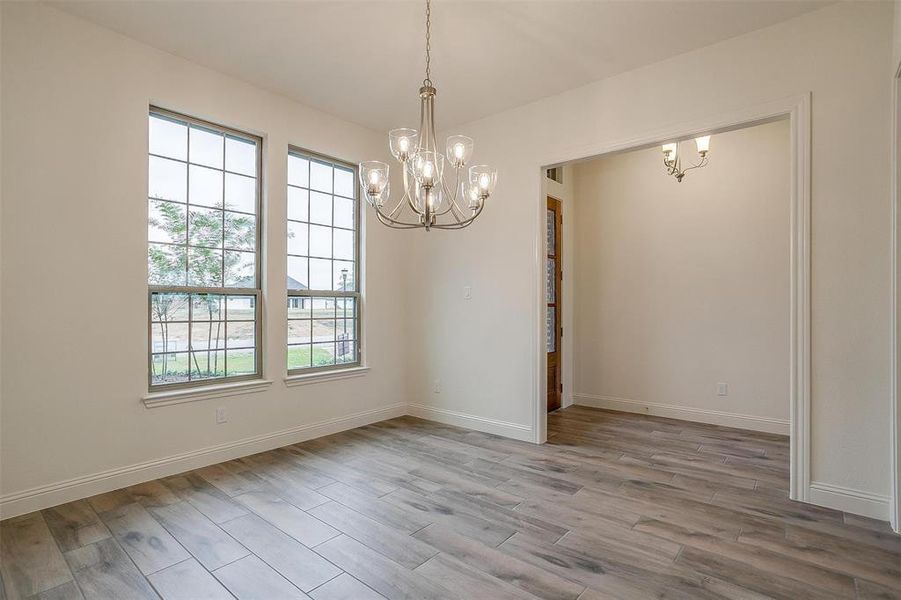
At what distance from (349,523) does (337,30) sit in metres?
3.12

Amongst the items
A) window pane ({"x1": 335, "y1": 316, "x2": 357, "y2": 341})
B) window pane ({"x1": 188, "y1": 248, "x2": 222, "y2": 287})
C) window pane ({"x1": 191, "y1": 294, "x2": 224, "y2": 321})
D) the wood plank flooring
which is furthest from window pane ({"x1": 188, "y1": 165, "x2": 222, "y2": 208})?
the wood plank flooring

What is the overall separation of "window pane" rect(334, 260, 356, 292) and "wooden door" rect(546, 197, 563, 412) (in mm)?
2254

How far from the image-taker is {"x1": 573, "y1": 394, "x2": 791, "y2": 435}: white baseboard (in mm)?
4457

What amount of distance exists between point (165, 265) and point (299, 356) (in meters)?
1.35

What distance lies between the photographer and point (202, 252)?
359 cm

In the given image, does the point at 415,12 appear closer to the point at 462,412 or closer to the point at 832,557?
the point at 462,412

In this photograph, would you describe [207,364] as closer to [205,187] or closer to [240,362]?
[240,362]

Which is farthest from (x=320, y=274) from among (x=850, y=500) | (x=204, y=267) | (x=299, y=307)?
(x=850, y=500)

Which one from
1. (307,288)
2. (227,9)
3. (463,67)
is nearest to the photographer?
(227,9)

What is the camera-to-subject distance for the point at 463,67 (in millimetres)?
3535

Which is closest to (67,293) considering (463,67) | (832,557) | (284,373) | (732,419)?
(284,373)

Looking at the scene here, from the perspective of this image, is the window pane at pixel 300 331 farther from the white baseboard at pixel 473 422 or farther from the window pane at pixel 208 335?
the white baseboard at pixel 473 422

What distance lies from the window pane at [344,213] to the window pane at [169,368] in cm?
188

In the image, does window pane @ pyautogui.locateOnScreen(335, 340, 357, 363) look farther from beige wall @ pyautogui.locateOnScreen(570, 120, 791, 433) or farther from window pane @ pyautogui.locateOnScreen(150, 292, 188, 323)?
beige wall @ pyautogui.locateOnScreen(570, 120, 791, 433)
